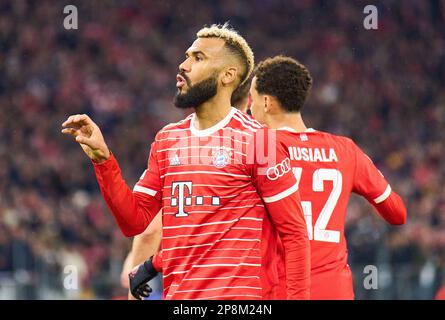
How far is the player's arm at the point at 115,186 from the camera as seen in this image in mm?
3906

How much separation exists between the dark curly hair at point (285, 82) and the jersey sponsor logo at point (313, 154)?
30 centimetres

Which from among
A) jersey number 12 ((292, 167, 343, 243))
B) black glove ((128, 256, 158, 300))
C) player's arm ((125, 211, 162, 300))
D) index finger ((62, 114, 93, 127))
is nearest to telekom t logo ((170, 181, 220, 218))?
index finger ((62, 114, 93, 127))

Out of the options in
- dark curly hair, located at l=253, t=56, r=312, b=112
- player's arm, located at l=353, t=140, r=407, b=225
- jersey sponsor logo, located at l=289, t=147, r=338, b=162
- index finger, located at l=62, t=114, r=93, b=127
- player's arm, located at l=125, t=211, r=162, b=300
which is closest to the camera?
index finger, located at l=62, t=114, r=93, b=127

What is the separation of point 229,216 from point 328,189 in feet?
3.64

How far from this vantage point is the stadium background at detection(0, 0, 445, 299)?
11836mm

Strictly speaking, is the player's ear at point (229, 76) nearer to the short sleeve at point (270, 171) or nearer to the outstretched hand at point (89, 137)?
the short sleeve at point (270, 171)

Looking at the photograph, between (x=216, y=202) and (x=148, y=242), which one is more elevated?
(x=216, y=202)

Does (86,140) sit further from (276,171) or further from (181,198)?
(276,171)

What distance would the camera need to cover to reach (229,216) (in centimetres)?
400

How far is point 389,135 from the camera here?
15.9m

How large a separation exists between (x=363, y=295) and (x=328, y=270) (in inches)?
242
